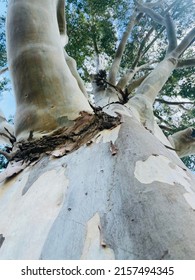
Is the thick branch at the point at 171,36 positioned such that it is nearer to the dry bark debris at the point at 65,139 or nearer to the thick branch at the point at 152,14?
the thick branch at the point at 152,14

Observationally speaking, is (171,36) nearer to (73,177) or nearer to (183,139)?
(183,139)

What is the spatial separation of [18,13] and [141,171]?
61.7 inches

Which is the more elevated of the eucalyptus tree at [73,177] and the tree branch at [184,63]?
the tree branch at [184,63]

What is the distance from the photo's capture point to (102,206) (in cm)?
91

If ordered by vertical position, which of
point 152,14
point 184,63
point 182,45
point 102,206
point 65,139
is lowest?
point 65,139

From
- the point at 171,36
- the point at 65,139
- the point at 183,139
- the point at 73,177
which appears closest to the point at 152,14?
the point at 171,36

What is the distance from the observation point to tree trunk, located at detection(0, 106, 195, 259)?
739 millimetres

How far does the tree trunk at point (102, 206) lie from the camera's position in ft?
2.43

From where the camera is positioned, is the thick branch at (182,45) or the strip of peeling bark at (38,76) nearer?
the strip of peeling bark at (38,76)

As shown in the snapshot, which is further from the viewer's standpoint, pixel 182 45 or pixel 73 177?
pixel 182 45

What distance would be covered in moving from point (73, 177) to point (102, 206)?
28cm

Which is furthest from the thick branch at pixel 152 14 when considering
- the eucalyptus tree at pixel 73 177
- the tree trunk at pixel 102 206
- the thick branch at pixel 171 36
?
the tree trunk at pixel 102 206

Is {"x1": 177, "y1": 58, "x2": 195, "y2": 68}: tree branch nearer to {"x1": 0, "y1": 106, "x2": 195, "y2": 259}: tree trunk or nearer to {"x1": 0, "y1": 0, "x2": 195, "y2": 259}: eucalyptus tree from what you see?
{"x1": 0, "y1": 0, "x2": 195, "y2": 259}: eucalyptus tree

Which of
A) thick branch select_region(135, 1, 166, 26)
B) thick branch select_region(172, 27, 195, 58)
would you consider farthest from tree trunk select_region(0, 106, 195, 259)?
thick branch select_region(135, 1, 166, 26)
